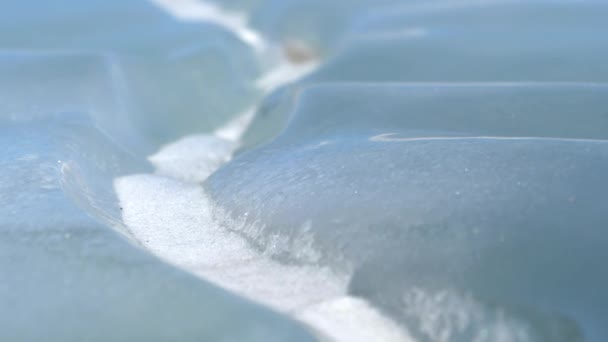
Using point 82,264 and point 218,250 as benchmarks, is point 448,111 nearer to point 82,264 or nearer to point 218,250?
point 218,250

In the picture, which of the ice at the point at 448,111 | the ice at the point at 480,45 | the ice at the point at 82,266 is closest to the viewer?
the ice at the point at 82,266

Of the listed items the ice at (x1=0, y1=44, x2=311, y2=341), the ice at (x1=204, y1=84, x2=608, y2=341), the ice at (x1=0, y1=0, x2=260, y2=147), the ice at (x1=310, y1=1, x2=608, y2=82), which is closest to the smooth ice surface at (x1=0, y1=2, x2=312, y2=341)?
the ice at (x1=0, y1=44, x2=311, y2=341)

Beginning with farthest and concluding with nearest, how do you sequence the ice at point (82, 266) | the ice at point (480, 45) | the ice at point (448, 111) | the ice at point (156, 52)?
the ice at point (156, 52) → the ice at point (480, 45) → the ice at point (448, 111) → the ice at point (82, 266)

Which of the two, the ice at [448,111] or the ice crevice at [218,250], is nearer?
the ice crevice at [218,250]

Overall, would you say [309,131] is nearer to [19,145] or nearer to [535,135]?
[535,135]

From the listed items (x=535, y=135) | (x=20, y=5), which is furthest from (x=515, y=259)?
(x=20, y=5)

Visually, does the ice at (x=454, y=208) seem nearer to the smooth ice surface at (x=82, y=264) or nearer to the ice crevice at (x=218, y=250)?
the ice crevice at (x=218, y=250)

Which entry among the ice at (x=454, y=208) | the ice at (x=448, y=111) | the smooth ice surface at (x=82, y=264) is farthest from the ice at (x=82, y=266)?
the ice at (x=448, y=111)

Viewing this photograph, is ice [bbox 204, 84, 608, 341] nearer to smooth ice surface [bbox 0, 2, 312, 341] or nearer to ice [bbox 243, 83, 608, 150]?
ice [bbox 243, 83, 608, 150]
